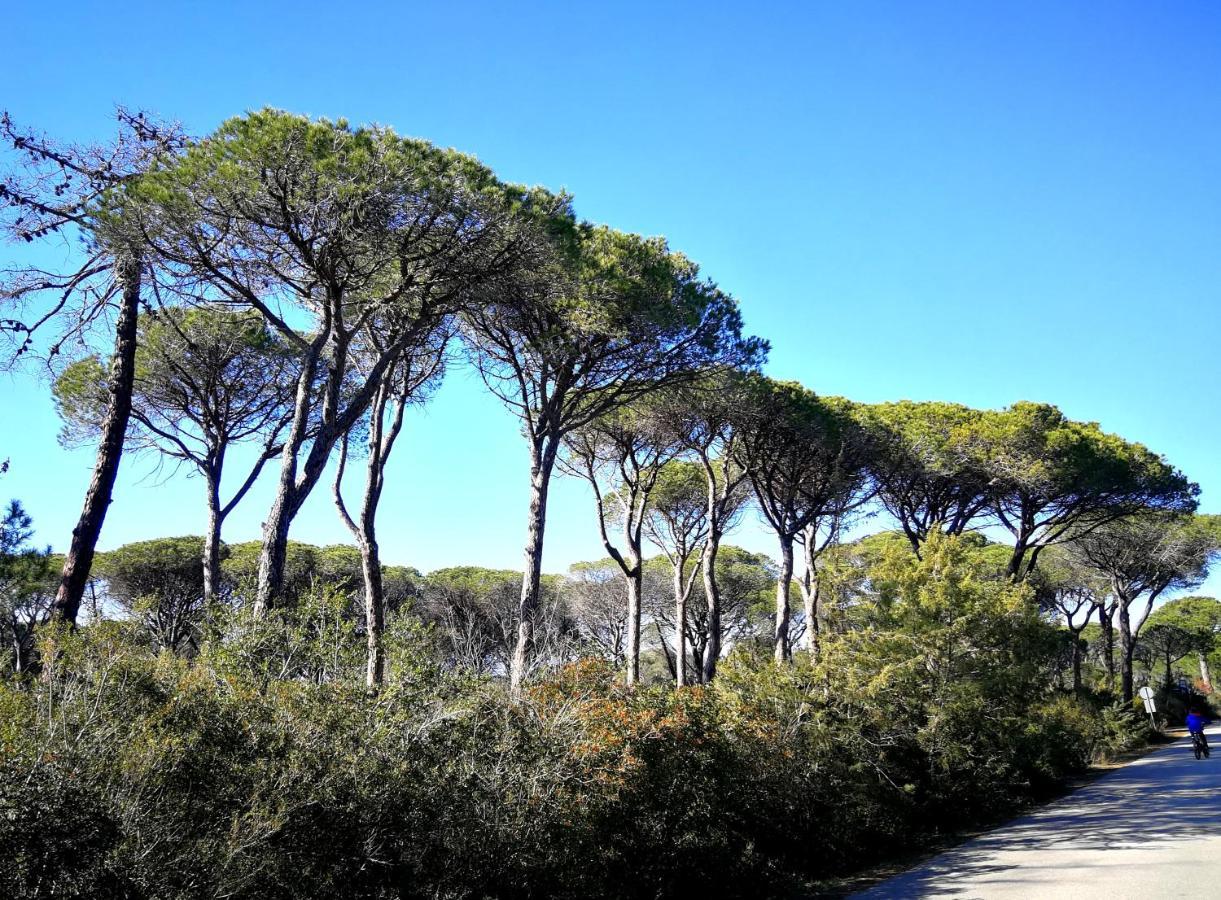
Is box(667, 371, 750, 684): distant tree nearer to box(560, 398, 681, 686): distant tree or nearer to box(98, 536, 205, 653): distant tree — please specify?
box(560, 398, 681, 686): distant tree

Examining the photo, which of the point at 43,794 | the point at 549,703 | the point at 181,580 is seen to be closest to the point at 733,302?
the point at 549,703

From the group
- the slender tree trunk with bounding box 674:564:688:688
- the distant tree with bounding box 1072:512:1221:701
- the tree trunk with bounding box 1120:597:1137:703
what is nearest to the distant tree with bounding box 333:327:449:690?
the slender tree trunk with bounding box 674:564:688:688

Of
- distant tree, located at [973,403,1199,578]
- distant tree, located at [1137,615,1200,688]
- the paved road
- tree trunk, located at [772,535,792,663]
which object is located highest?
distant tree, located at [973,403,1199,578]

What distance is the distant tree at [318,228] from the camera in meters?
8.78

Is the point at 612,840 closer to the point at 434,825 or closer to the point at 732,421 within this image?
the point at 434,825

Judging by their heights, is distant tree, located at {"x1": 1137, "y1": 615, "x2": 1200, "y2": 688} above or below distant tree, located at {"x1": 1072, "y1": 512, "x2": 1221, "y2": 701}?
below

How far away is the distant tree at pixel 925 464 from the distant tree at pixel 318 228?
Answer: 516 inches

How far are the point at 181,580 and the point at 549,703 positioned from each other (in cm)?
2261

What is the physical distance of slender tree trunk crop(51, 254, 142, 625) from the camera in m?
7.29

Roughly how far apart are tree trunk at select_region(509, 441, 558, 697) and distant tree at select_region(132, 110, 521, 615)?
382 centimetres

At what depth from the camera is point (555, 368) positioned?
13.6 m

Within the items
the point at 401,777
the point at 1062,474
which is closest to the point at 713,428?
the point at 1062,474

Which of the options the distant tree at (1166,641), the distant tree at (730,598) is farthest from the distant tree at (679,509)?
the distant tree at (1166,641)

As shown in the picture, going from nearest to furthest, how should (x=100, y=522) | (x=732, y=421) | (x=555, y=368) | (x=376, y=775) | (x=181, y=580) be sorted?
1. (x=376, y=775)
2. (x=100, y=522)
3. (x=555, y=368)
4. (x=732, y=421)
5. (x=181, y=580)
